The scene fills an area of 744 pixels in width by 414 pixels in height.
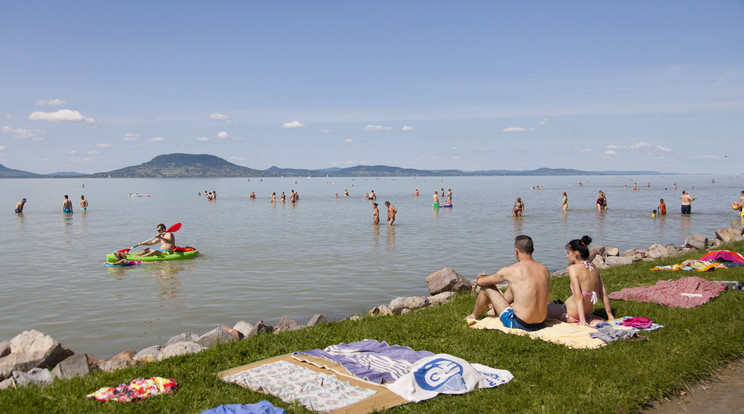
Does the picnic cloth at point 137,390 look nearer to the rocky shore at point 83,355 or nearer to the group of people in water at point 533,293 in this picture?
the rocky shore at point 83,355

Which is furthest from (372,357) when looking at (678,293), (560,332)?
(678,293)

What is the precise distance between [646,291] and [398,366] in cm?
595

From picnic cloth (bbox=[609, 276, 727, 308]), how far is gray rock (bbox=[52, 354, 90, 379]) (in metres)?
8.78

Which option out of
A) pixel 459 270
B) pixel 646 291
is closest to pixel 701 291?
pixel 646 291

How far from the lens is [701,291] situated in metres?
9.29

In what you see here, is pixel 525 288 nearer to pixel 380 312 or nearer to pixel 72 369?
pixel 380 312

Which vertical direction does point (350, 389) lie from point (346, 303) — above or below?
above

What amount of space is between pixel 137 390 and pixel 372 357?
2.65 meters

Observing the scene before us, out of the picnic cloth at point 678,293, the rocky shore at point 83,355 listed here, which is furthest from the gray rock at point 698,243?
the rocky shore at point 83,355

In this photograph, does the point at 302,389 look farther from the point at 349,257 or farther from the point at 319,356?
the point at 349,257

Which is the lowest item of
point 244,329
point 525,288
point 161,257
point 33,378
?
point 161,257

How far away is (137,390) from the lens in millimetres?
5488

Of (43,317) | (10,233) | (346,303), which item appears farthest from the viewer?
(10,233)

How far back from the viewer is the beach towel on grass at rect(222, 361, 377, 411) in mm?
5312
